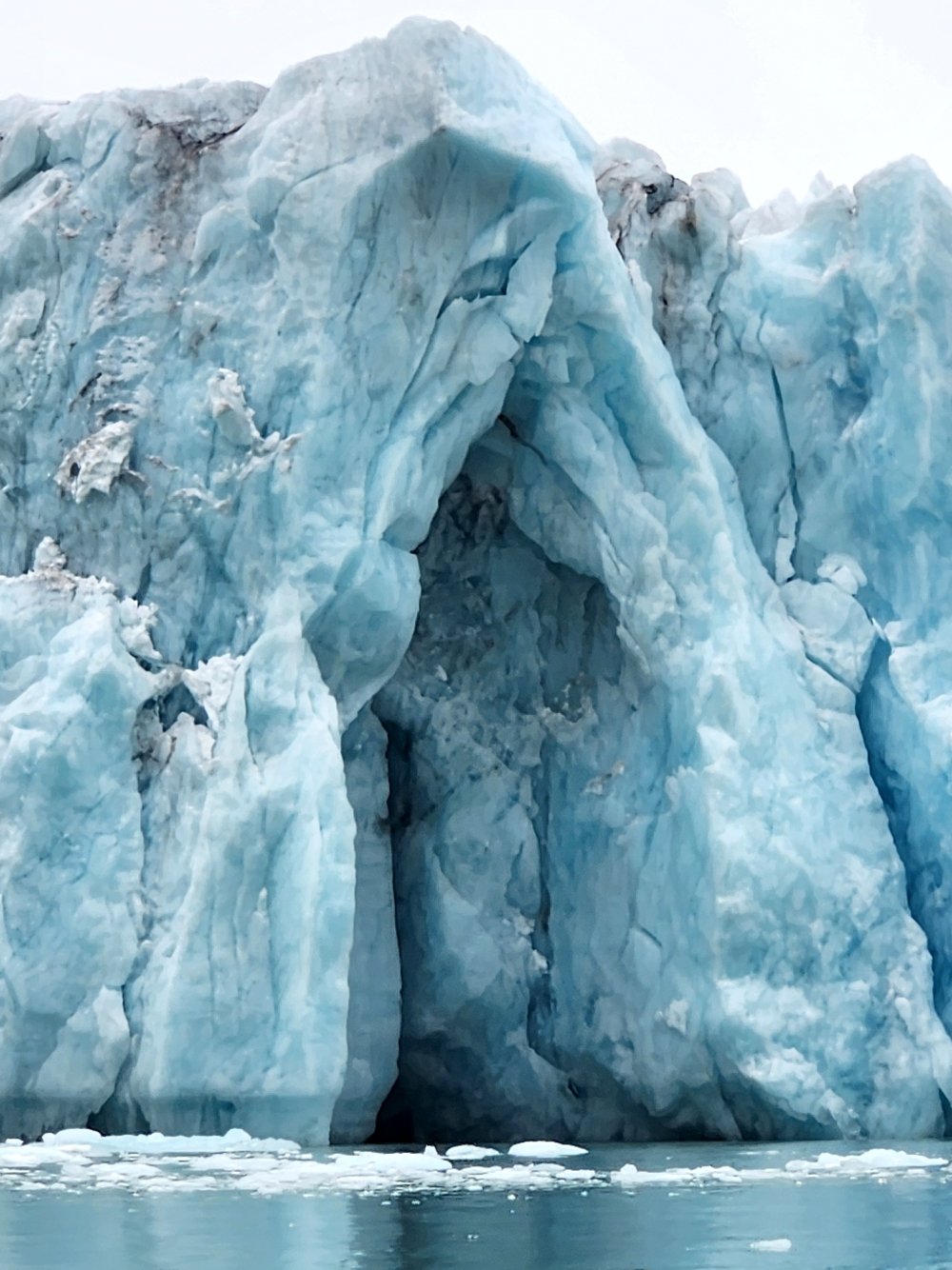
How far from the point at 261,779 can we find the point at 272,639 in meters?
0.98

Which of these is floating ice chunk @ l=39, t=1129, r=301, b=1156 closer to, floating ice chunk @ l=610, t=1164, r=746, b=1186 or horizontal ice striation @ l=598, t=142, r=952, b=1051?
floating ice chunk @ l=610, t=1164, r=746, b=1186

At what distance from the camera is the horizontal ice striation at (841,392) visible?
1470cm

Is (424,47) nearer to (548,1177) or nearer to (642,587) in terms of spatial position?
(642,587)

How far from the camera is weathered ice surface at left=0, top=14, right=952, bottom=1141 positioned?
12.0 meters

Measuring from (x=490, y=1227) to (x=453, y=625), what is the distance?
885cm

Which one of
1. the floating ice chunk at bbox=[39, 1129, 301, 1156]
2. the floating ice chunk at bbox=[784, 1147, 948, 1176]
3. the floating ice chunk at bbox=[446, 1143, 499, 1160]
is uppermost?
the floating ice chunk at bbox=[39, 1129, 301, 1156]

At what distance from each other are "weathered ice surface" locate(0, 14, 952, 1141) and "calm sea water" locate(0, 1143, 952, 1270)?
3621mm

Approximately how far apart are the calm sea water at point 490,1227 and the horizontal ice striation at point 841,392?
6.22 m

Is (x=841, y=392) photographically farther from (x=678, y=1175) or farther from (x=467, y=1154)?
(x=678, y=1175)

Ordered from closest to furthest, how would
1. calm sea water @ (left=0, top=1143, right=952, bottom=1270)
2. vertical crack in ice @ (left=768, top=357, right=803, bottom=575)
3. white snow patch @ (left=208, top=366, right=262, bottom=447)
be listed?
1. calm sea water @ (left=0, top=1143, right=952, bottom=1270)
2. white snow patch @ (left=208, top=366, right=262, bottom=447)
3. vertical crack in ice @ (left=768, top=357, right=803, bottom=575)

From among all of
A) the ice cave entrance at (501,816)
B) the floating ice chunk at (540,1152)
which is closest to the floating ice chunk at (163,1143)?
the floating ice chunk at (540,1152)

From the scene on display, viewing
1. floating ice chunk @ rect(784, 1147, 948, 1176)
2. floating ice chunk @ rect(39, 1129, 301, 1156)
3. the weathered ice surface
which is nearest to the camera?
floating ice chunk @ rect(784, 1147, 948, 1176)

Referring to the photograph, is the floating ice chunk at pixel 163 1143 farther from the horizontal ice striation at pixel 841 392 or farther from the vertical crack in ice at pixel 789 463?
the vertical crack in ice at pixel 789 463

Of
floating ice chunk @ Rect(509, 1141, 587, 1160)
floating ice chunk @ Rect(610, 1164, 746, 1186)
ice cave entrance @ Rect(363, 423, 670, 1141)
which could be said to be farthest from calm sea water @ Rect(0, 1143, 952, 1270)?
ice cave entrance @ Rect(363, 423, 670, 1141)
